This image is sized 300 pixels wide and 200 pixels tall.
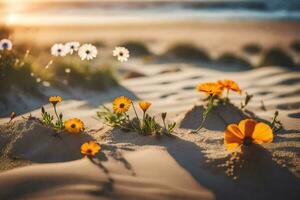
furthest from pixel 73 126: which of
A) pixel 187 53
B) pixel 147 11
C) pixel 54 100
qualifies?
pixel 147 11

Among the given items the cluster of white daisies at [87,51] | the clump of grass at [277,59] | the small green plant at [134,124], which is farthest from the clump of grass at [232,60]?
the small green plant at [134,124]

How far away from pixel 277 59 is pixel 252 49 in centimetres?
300

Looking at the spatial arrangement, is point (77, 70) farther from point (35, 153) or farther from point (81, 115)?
point (35, 153)

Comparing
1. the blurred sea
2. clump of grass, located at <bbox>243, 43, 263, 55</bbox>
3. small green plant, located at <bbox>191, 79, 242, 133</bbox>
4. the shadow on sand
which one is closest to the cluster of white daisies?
small green plant, located at <bbox>191, 79, 242, 133</bbox>

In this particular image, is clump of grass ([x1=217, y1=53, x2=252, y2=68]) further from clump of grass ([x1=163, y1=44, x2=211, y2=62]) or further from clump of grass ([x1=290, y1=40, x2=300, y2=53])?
clump of grass ([x1=290, y1=40, x2=300, y2=53])

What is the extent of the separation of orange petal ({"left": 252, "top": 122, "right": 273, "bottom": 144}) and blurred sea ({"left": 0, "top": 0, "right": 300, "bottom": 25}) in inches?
677

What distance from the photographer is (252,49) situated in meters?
11.5

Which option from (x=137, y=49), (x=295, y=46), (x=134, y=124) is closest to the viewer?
(x=134, y=124)

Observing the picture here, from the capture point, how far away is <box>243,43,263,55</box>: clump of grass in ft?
37.3

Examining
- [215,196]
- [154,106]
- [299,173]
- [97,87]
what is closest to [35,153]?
[215,196]

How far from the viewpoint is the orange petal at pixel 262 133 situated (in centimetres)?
289

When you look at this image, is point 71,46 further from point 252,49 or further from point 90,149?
point 252,49

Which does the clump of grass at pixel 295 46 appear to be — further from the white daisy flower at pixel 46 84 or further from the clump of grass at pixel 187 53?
the white daisy flower at pixel 46 84

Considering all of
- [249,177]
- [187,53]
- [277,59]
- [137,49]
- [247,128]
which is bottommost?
[249,177]
